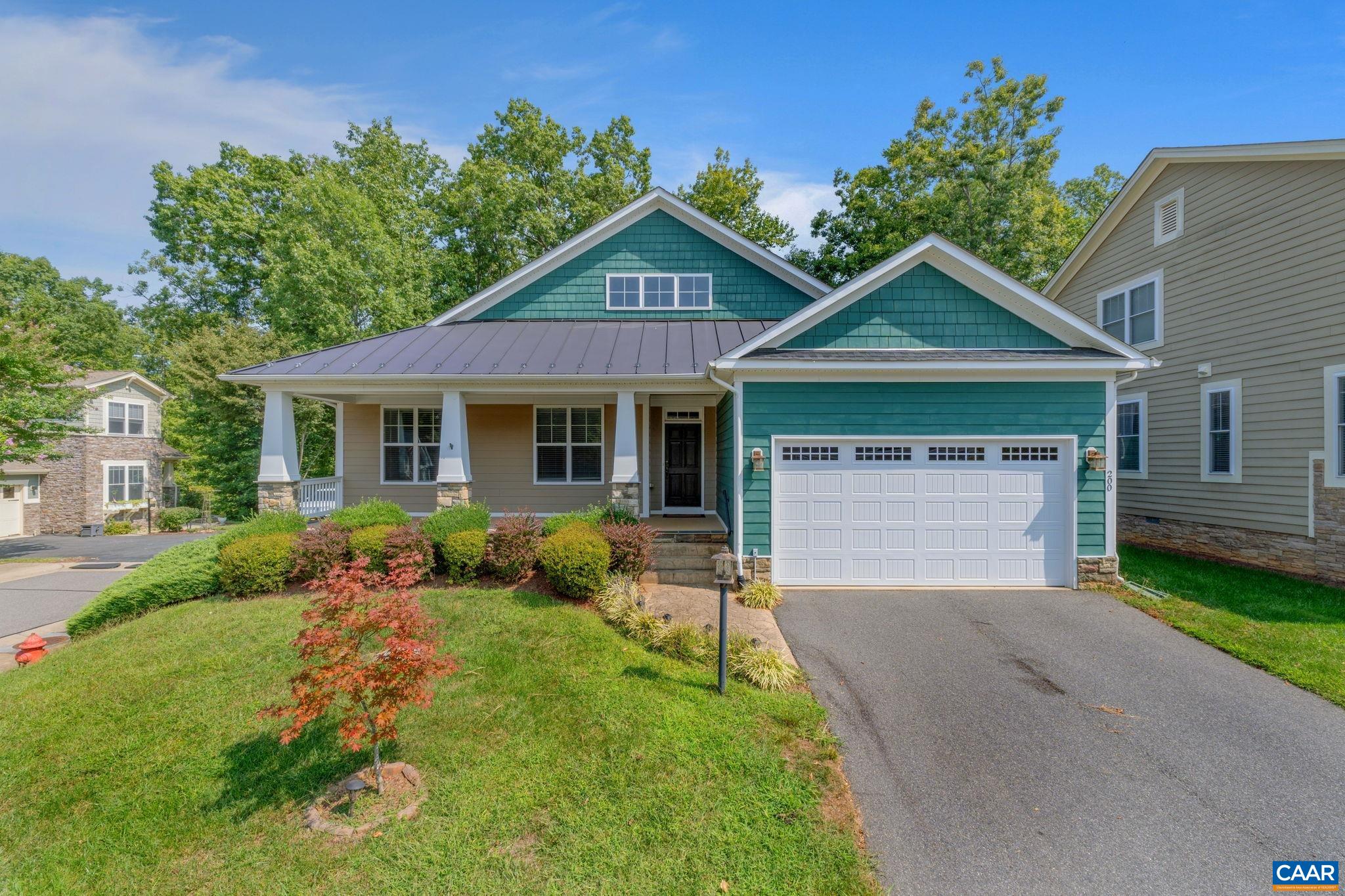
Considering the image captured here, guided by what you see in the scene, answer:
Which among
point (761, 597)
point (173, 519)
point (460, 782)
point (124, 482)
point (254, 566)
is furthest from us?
point (124, 482)

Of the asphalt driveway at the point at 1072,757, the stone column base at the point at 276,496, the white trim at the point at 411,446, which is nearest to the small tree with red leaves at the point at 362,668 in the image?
the asphalt driveway at the point at 1072,757

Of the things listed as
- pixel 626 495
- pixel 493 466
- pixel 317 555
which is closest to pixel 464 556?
pixel 317 555

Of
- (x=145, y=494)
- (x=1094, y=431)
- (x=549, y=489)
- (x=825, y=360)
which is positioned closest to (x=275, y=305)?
(x=145, y=494)

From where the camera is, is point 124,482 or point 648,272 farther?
point 124,482

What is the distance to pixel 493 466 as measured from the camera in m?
11.6

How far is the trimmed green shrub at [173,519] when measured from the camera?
2003 centimetres

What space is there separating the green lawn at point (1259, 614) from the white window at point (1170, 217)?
262 inches

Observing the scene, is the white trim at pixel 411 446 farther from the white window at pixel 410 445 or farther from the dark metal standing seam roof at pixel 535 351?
the dark metal standing seam roof at pixel 535 351

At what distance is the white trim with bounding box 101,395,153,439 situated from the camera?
20109 millimetres

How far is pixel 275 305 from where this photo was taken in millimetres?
19562

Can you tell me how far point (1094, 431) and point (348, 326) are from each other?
2192 centimetres

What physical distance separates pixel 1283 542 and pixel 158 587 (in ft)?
57.8

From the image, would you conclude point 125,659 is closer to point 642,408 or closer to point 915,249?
point 642,408

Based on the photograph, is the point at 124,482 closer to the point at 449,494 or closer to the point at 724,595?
the point at 449,494
